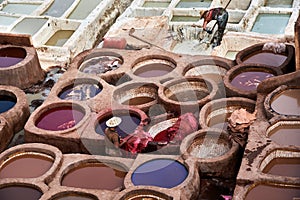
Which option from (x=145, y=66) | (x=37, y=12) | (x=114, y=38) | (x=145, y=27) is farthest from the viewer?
(x=37, y=12)

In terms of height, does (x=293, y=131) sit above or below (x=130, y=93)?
above

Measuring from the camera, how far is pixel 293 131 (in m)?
9.95

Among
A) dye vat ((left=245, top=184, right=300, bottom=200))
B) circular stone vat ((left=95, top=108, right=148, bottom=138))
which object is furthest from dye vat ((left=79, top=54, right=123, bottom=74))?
dye vat ((left=245, top=184, right=300, bottom=200))

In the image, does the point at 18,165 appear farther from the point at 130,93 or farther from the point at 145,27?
the point at 145,27

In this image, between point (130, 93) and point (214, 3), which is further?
point (214, 3)

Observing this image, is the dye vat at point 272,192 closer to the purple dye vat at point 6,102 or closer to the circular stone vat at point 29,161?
the circular stone vat at point 29,161

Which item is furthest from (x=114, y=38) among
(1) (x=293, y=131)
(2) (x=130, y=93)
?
(1) (x=293, y=131)

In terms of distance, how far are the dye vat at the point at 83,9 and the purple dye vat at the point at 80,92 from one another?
4.23 meters

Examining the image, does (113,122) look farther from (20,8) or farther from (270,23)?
(20,8)

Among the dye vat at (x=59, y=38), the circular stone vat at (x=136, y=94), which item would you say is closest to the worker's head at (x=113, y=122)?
the circular stone vat at (x=136, y=94)

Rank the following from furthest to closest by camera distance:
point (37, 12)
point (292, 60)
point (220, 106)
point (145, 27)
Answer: point (37, 12) < point (145, 27) < point (292, 60) < point (220, 106)

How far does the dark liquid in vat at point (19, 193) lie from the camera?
966cm

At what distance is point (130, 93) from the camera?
40.4 ft

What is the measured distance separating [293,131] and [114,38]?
5.84 meters
